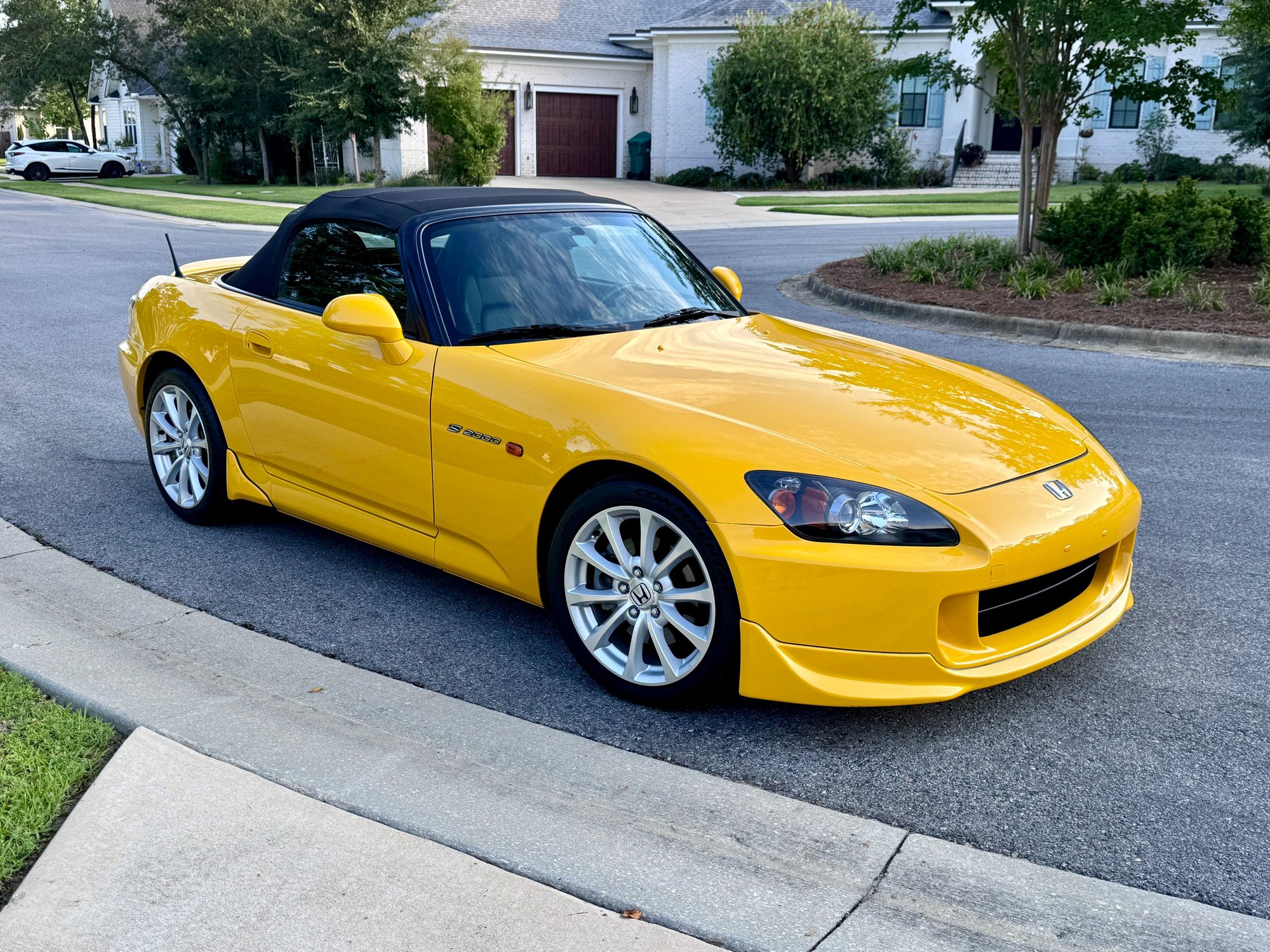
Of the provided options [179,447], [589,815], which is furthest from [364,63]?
[589,815]

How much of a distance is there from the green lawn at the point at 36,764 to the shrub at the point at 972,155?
35.9 metres

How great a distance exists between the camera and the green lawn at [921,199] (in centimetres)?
2500

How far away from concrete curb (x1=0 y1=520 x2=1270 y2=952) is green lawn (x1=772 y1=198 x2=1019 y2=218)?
2157cm

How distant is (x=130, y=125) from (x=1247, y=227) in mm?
54053

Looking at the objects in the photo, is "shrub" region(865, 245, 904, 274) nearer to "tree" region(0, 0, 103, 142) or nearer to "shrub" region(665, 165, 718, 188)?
"shrub" region(665, 165, 718, 188)

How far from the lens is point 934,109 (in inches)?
1414

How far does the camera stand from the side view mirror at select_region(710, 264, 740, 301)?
209 inches

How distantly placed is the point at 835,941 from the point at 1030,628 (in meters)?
1.32

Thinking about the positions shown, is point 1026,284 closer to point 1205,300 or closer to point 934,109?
point 1205,300

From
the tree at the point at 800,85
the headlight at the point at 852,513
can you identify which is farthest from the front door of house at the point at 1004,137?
the headlight at the point at 852,513

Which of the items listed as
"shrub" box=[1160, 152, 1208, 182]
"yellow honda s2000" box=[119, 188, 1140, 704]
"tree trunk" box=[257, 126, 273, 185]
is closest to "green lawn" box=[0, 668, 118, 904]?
"yellow honda s2000" box=[119, 188, 1140, 704]

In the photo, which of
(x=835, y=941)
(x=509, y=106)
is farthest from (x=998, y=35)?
(x=509, y=106)

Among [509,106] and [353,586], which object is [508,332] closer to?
[353,586]

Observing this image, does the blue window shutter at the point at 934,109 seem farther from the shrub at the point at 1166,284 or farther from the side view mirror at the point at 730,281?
the side view mirror at the point at 730,281
